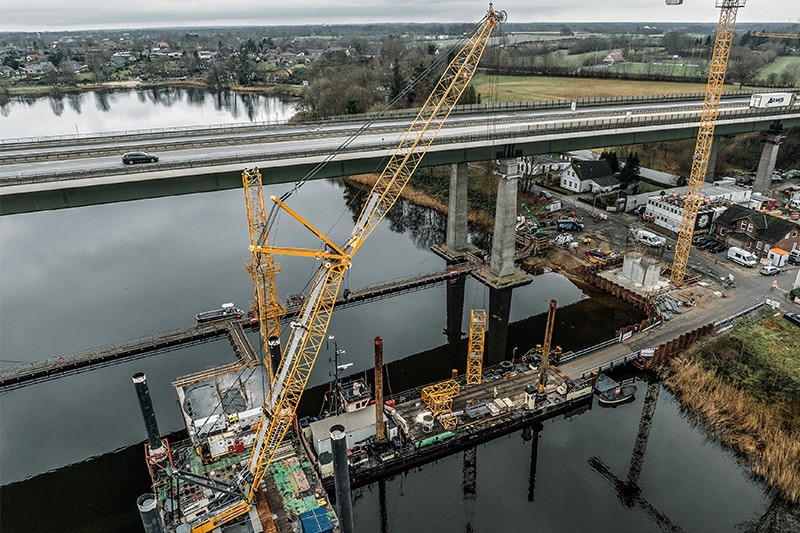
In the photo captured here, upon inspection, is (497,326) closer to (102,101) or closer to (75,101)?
(102,101)

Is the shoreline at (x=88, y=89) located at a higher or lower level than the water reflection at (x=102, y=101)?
higher

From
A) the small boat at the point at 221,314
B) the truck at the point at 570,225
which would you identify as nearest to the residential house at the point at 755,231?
the truck at the point at 570,225

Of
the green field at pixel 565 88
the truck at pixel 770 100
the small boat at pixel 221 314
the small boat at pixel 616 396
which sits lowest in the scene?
the small boat at pixel 616 396

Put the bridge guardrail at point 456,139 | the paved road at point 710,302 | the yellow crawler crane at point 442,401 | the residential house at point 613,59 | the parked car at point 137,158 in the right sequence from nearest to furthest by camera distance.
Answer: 1. the yellow crawler crane at point 442,401
2. the bridge guardrail at point 456,139
3. the parked car at point 137,158
4. the paved road at point 710,302
5. the residential house at point 613,59

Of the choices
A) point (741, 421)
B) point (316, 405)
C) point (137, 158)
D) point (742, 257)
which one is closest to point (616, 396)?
point (741, 421)

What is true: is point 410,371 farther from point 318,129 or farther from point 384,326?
point 318,129

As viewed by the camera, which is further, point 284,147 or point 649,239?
point 649,239

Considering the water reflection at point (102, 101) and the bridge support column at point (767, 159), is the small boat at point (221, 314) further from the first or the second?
the water reflection at point (102, 101)
